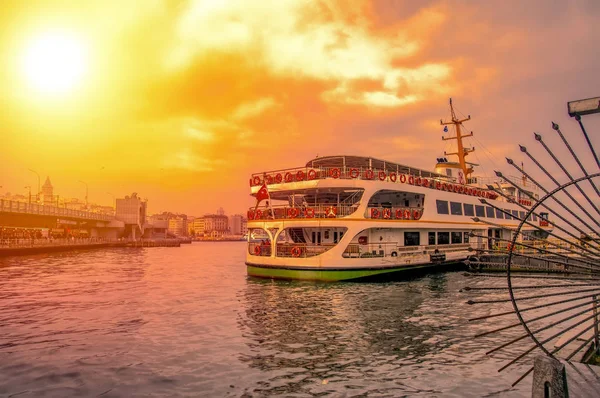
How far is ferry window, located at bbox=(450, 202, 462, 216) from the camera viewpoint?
32.8m

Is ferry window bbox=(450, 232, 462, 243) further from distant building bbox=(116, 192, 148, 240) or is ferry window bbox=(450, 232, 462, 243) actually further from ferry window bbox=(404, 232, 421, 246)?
distant building bbox=(116, 192, 148, 240)

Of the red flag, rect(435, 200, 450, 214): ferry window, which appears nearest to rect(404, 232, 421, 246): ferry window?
rect(435, 200, 450, 214): ferry window

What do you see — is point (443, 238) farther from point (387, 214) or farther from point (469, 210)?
point (387, 214)

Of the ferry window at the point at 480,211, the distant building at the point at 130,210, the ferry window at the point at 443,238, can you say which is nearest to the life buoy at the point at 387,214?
the ferry window at the point at 443,238

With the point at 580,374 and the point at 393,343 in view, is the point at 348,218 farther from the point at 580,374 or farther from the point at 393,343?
the point at 580,374

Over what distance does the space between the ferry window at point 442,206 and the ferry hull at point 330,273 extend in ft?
18.7

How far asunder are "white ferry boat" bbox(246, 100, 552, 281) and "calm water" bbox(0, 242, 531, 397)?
255 centimetres

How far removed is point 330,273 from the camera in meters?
23.4

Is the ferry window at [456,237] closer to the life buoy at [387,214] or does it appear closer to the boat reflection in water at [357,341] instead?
the life buoy at [387,214]

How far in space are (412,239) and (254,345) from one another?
1954 centimetres

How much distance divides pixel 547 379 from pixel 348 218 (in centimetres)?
1857

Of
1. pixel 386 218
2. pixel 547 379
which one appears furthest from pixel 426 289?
pixel 547 379

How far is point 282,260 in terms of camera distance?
24.5 meters

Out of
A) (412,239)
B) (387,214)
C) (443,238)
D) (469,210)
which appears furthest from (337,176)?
(469,210)
